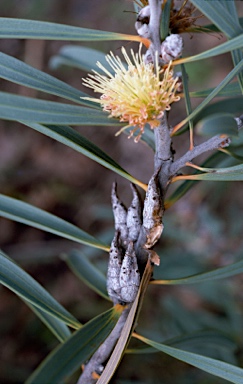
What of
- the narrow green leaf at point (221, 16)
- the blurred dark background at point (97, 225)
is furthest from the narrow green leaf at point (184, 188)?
the blurred dark background at point (97, 225)

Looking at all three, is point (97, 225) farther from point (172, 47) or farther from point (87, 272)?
point (172, 47)

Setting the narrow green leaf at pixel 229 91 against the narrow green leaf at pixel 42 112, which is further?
the narrow green leaf at pixel 229 91

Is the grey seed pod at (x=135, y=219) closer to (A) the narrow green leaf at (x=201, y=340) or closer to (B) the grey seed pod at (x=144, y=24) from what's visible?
(B) the grey seed pod at (x=144, y=24)

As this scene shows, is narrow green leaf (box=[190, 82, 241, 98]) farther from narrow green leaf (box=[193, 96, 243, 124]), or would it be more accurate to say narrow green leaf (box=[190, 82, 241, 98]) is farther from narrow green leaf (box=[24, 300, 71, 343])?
narrow green leaf (box=[24, 300, 71, 343])

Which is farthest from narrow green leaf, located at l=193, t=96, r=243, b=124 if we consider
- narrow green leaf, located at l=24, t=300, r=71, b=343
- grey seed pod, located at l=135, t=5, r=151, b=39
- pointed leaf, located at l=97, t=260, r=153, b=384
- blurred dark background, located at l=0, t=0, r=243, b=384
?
blurred dark background, located at l=0, t=0, r=243, b=384

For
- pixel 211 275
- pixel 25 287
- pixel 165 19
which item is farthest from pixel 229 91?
pixel 25 287

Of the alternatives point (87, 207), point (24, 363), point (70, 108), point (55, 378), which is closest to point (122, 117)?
point (70, 108)

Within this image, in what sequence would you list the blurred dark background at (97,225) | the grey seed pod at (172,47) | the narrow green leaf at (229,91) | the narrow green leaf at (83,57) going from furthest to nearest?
the blurred dark background at (97,225)
the narrow green leaf at (83,57)
the narrow green leaf at (229,91)
the grey seed pod at (172,47)
